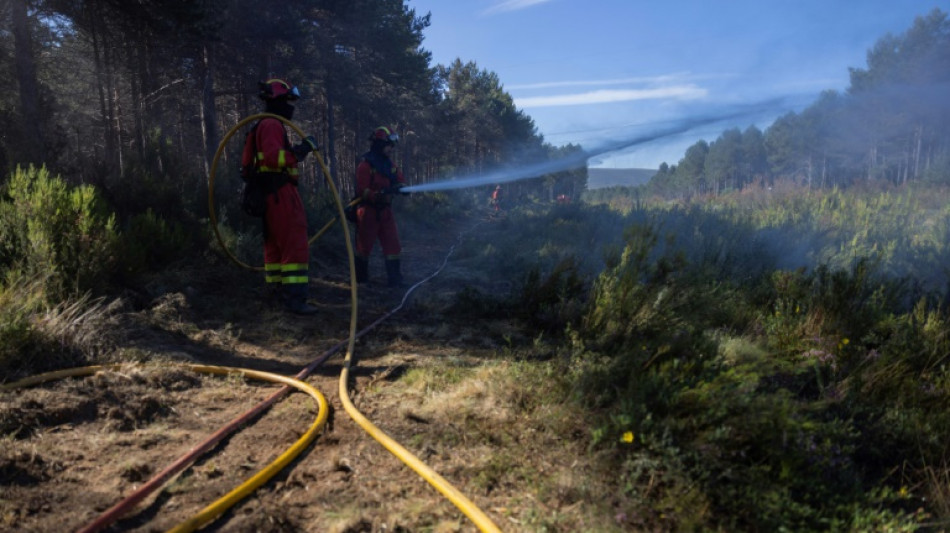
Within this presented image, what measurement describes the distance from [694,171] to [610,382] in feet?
348

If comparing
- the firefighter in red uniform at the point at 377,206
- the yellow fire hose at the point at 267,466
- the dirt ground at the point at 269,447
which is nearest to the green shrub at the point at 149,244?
the dirt ground at the point at 269,447

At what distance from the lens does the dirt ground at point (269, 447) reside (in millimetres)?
2096

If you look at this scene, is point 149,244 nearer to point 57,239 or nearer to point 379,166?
point 57,239

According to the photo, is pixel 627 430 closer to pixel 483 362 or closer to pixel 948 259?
pixel 483 362

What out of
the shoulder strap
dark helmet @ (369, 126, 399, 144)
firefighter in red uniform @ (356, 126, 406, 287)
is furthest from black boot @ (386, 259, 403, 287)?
dark helmet @ (369, 126, 399, 144)

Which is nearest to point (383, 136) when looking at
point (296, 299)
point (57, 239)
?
point (296, 299)

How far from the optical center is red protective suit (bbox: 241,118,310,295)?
5074mm

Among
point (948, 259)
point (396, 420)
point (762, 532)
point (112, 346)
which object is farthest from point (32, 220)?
point (948, 259)

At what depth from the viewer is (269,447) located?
2.70 metres

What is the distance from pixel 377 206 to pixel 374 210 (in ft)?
0.23

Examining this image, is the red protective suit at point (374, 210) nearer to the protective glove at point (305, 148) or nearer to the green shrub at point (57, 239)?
the protective glove at point (305, 148)

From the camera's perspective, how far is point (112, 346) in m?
3.71

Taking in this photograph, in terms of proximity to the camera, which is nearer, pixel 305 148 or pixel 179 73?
pixel 305 148

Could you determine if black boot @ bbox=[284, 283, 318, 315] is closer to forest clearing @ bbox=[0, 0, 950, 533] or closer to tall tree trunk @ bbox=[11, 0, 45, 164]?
forest clearing @ bbox=[0, 0, 950, 533]
